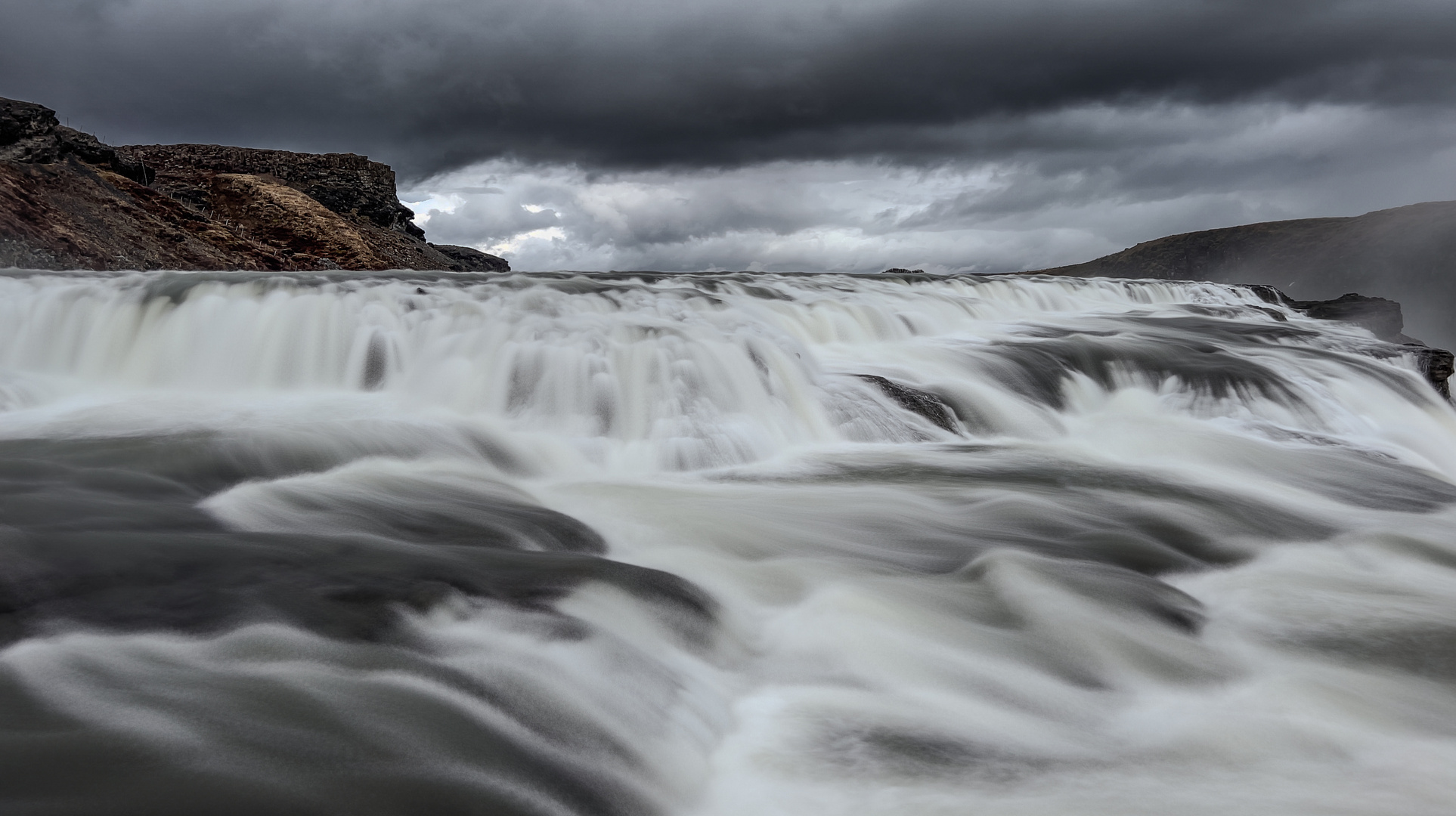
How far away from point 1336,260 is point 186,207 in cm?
4998

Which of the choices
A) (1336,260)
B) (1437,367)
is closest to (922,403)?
(1437,367)

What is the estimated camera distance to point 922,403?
659 centimetres

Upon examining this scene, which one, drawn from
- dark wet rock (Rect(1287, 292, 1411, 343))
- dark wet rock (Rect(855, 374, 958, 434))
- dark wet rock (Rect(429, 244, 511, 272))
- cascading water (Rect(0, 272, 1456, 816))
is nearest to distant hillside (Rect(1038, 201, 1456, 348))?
dark wet rock (Rect(1287, 292, 1411, 343))

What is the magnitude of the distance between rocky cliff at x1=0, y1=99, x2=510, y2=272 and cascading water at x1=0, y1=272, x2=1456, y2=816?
5219 mm

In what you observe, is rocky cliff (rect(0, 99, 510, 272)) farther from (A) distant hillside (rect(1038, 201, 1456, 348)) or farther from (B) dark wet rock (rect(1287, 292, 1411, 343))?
(A) distant hillside (rect(1038, 201, 1456, 348))

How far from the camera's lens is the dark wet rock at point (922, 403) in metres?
6.47

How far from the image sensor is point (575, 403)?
6098 millimetres

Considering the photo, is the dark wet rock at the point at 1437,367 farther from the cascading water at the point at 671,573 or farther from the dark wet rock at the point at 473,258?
the dark wet rock at the point at 473,258

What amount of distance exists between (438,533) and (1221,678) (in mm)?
3075

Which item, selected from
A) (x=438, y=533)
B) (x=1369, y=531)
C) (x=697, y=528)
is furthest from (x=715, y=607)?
(x=1369, y=531)

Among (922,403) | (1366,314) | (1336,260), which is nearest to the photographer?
(922,403)

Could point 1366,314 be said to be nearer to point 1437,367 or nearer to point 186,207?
point 1437,367

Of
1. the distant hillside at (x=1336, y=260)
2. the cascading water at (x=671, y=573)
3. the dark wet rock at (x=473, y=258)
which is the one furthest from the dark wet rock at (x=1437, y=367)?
the dark wet rock at (x=473, y=258)

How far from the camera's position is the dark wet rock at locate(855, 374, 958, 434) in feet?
21.2
